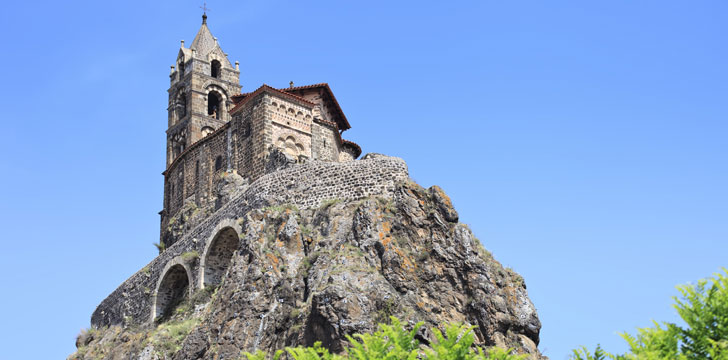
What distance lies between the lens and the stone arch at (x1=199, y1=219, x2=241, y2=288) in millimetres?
39188

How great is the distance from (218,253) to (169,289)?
18.1 feet

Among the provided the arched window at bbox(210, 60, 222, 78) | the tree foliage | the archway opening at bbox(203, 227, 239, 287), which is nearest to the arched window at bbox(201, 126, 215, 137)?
the arched window at bbox(210, 60, 222, 78)

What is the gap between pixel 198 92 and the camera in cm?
5853

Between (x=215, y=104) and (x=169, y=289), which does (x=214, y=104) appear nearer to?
(x=215, y=104)

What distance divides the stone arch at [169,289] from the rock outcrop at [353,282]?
5557 millimetres

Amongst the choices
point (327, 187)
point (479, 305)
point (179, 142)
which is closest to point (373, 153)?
point (327, 187)

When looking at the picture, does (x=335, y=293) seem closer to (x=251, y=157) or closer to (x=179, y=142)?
(x=251, y=157)

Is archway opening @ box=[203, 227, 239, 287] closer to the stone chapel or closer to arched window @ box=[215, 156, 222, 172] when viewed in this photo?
the stone chapel

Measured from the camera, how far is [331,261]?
32938 millimetres

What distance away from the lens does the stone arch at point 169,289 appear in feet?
139

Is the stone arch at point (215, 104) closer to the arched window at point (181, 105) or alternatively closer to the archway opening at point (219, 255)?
the arched window at point (181, 105)

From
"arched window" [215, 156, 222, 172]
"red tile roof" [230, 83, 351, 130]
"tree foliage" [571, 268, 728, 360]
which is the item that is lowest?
"tree foliage" [571, 268, 728, 360]

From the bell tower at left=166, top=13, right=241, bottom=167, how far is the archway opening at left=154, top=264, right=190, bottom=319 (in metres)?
15.6

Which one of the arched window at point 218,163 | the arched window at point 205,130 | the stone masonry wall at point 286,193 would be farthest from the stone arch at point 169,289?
the arched window at point 205,130
